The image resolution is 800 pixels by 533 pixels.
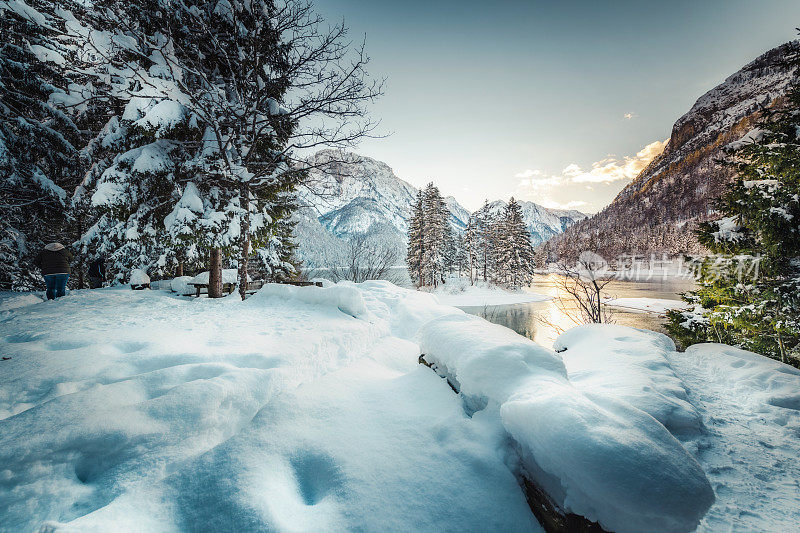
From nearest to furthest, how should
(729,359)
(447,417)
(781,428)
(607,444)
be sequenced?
1. (607,444)
2. (447,417)
3. (781,428)
4. (729,359)

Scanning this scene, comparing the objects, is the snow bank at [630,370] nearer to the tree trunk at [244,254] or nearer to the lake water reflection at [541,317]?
the tree trunk at [244,254]

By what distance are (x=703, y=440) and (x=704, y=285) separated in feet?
17.2

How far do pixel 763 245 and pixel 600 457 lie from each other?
7.06m

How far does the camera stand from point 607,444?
1.84 m

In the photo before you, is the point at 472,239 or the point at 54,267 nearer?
the point at 54,267

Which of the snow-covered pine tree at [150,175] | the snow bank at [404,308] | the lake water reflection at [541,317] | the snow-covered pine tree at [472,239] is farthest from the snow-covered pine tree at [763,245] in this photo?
the snow-covered pine tree at [472,239]

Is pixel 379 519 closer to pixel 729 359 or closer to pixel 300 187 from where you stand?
pixel 729 359

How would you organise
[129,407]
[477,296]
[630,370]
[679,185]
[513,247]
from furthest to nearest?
1. [679,185]
2. [513,247]
3. [477,296]
4. [630,370]
5. [129,407]

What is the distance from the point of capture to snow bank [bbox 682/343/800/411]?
366cm

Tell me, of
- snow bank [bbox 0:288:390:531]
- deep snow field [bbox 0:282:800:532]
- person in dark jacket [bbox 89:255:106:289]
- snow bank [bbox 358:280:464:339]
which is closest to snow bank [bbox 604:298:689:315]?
snow bank [bbox 358:280:464:339]

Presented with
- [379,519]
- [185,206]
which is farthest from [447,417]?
[185,206]

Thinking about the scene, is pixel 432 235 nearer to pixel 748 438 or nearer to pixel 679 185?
pixel 748 438

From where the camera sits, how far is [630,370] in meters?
3.91

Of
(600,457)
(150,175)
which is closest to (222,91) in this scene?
(150,175)
